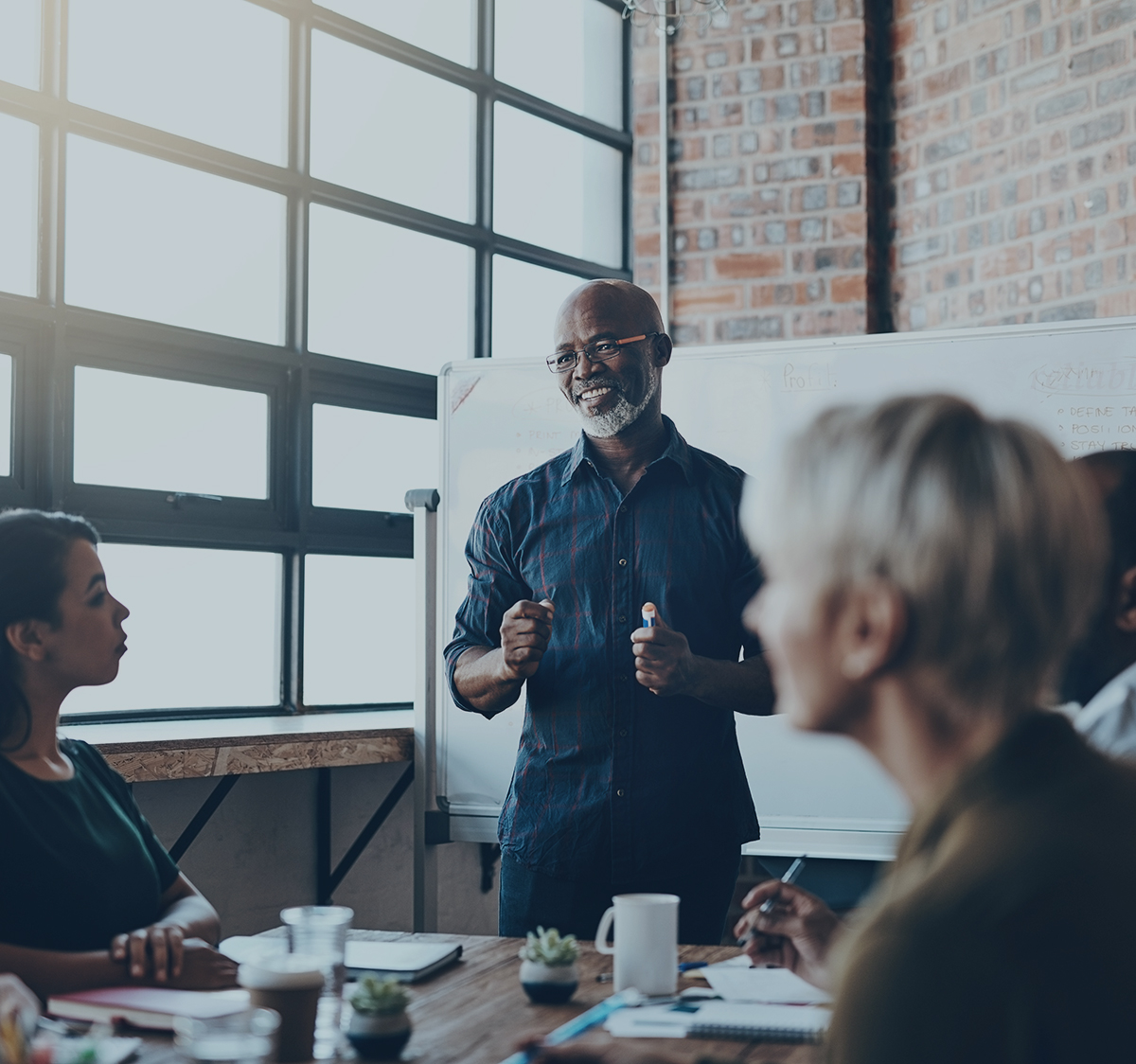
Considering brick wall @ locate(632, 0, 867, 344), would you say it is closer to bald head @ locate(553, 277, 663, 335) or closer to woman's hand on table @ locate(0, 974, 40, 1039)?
bald head @ locate(553, 277, 663, 335)

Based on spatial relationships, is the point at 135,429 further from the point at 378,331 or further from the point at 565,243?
the point at 565,243

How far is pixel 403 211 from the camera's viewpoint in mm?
3725

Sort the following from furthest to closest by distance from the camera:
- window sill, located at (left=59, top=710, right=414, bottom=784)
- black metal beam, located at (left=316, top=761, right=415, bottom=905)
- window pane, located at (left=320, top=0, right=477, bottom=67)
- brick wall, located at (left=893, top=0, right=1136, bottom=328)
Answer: window pane, located at (left=320, top=0, right=477, bottom=67), black metal beam, located at (left=316, top=761, right=415, bottom=905), brick wall, located at (left=893, top=0, right=1136, bottom=328), window sill, located at (left=59, top=710, right=414, bottom=784)

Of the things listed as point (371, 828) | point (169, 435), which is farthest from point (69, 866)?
point (371, 828)

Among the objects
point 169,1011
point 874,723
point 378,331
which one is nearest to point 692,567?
point 169,1011

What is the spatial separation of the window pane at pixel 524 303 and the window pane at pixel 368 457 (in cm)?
42

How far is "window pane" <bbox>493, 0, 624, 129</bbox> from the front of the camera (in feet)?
13.2

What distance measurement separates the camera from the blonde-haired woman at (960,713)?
1.88 feet

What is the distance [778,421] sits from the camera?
3.07m

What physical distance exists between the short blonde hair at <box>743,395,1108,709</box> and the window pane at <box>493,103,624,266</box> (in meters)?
3.46

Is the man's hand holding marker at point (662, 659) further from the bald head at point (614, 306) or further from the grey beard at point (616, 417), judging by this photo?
the bald head at point (614, 306)

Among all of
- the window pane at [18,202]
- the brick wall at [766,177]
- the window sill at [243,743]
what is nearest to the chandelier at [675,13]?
the brick wall at [766,177]

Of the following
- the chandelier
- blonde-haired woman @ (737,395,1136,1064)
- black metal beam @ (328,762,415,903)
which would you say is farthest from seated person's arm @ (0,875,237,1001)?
the chandelier

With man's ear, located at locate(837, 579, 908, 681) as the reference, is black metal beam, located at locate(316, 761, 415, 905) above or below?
below
